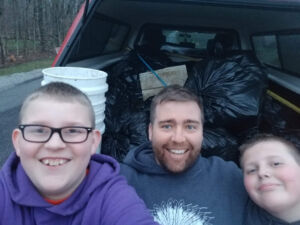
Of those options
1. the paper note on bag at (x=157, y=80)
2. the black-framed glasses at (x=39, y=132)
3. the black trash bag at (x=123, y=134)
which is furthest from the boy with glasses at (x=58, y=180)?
the paper note on bag at (x=157, y=80)

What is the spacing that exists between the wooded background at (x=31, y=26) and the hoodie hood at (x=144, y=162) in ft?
34.6

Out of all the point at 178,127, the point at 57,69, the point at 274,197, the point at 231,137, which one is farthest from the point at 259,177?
the point at 57,69

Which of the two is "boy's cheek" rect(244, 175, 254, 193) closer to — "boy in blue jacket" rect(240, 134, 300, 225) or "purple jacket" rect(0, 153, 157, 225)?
"boy in blue jacket" rect(240, 134, 300, 225)

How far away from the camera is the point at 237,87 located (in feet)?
8.20

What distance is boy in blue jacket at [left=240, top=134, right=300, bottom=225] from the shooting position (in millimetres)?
1351

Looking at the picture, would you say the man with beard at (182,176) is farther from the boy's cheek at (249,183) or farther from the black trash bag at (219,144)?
the black trash bag at (219,144)

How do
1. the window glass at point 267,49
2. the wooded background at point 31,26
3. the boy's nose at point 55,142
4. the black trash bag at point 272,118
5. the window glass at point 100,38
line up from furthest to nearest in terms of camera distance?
the wooded background at point 31,26 → the window glass at point 267,49 → the window glass at point 100,38 → the black trash bag at point 272,118 → the boy's nose at point 55,142

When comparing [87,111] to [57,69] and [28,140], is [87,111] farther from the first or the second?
[57,69]

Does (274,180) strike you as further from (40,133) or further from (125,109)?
(125,109)

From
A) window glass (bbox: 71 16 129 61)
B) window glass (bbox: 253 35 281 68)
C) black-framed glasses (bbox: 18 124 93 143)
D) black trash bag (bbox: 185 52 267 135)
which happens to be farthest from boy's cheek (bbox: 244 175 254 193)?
window glass (bbox: 253 35 281 68)

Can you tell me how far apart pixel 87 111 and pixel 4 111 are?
463 centimetres

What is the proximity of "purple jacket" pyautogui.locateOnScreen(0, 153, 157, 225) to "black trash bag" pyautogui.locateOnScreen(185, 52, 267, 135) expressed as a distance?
136cm

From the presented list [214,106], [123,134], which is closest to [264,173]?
[214,106]

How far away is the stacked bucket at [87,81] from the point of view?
6.34 ft
